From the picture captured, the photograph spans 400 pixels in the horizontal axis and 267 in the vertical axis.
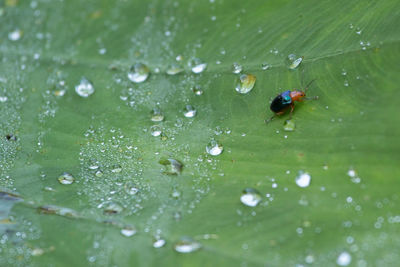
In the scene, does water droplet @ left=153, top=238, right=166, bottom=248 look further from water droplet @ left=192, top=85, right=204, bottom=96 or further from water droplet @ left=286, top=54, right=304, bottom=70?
water droplet @ left=286, top=54, right=304, bottom=70

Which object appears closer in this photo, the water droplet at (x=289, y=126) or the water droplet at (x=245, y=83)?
the water droplet at (x=289, y=126)

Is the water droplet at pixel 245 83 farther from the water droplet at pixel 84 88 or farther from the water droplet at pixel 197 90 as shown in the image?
the water droplet at pixel 84 88

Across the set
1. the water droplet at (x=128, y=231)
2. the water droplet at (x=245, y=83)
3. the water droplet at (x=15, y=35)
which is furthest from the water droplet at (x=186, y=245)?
the water droplet at (x=15, y=35)

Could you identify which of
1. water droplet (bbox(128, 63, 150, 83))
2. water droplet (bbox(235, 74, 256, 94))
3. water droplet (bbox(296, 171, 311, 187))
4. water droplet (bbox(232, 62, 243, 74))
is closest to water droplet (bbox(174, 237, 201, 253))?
water droplet (bbox(296, 171, 311, 187))

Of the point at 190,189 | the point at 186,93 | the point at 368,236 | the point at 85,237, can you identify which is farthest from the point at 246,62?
the point at 85,237

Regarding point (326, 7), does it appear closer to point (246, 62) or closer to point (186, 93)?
point (246, 62)

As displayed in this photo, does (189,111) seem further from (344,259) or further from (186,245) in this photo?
(344,259)

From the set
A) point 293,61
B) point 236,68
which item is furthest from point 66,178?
point 293,61
